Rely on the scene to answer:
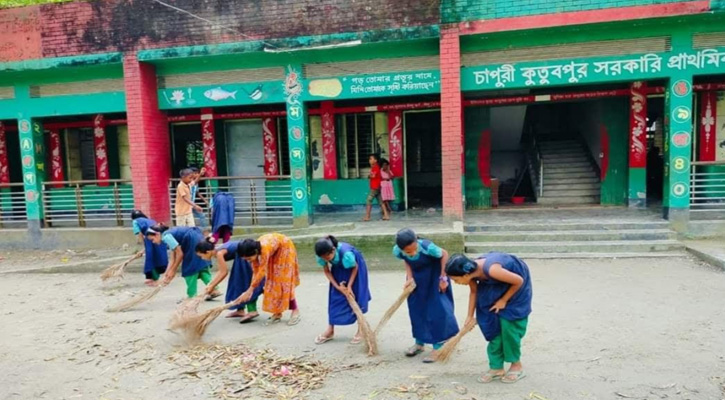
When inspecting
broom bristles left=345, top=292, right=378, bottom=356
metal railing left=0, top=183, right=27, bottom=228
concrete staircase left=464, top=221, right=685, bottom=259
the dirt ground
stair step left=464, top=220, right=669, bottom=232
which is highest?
metal railing left=0, top=183, right=27, bottom=228

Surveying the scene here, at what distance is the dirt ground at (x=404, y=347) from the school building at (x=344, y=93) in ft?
9.86

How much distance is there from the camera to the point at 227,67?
927 cm

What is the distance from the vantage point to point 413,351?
14.1 ft

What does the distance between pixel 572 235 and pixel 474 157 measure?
3539 millimetres

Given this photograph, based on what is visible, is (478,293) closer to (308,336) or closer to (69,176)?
(308,336)

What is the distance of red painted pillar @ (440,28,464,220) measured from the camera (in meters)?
8.24

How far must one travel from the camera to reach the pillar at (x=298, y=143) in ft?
29.3

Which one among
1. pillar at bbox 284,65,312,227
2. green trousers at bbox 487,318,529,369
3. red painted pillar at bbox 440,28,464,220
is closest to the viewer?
green trousers at bbox 487,318,529,369

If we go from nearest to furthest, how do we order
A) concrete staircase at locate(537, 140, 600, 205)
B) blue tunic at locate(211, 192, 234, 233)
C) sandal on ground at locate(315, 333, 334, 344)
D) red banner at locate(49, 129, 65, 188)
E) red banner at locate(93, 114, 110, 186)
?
sandal on ground at locate(315, 333, 334, 344) → blue tunic at locate(211, 192, 234, 233) → concrete staircase at locate(537, 140, 600, 205) → red banner at locate(93, 114, 110, 186) → red banner at locate(49, 129, 65, 188)

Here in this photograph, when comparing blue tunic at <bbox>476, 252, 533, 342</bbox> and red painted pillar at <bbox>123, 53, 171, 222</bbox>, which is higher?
red painted pillar at <bbox>123, 53, 171, 222</bbox>

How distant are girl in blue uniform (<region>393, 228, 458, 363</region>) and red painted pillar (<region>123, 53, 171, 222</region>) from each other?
22.5 feet

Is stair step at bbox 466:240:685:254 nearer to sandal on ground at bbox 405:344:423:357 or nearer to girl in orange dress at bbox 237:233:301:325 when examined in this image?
girl in orange dress at bbox 237:233:301:325

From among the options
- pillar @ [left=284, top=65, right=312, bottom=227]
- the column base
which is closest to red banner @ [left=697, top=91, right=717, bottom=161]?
the column base

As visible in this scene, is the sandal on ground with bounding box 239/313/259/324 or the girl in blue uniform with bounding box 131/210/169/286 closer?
the sandal on ground with bounding box 239/313/259/324
